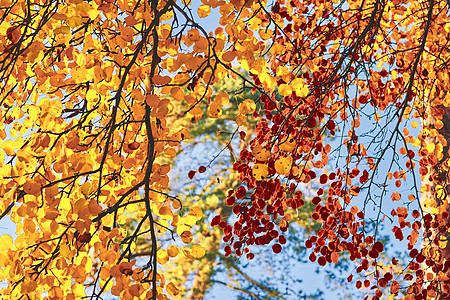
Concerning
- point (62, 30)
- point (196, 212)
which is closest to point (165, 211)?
point (196, 212)

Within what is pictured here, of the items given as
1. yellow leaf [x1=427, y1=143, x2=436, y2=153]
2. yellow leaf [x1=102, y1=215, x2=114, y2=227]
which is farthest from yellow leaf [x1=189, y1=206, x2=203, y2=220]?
yellow leaf [x1=427, y1=143, x2=436, y2=153]

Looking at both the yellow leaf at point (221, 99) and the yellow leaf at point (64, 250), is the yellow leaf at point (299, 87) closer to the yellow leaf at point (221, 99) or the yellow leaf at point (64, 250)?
the yellow leaf at point (221, 99)

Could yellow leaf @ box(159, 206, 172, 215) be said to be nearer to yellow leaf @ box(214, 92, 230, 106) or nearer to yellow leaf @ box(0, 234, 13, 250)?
yellow leaf @ box(214, 92, 230, 106)

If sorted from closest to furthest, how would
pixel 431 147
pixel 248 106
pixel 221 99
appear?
1. pixel 221 99
2. pixel 248 106
3. pixel 431 147

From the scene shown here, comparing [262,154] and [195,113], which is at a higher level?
[195,113]

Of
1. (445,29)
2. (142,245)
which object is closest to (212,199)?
(142,245)

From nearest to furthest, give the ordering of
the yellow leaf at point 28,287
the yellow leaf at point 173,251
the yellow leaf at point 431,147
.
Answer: the yellow leaf at point 173,251 → the yellow leaf at point 28,287 → the yellow leaf at point 431,147

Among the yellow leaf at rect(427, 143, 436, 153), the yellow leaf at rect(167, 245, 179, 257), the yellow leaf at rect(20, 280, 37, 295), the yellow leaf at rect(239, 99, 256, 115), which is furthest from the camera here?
the yellow leaf at rect(427, 143, 436, 153)

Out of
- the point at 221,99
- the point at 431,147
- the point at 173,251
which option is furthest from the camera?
the point at 431,147

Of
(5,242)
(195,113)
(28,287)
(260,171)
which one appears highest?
(195,113)

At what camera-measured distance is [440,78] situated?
9.27 ft

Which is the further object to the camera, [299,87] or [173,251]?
[299,87]

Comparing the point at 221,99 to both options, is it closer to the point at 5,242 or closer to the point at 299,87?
the point at 299,87

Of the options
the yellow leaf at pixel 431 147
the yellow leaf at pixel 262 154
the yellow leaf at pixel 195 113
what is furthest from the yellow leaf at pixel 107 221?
the yellow leaf at pixel 431 147
